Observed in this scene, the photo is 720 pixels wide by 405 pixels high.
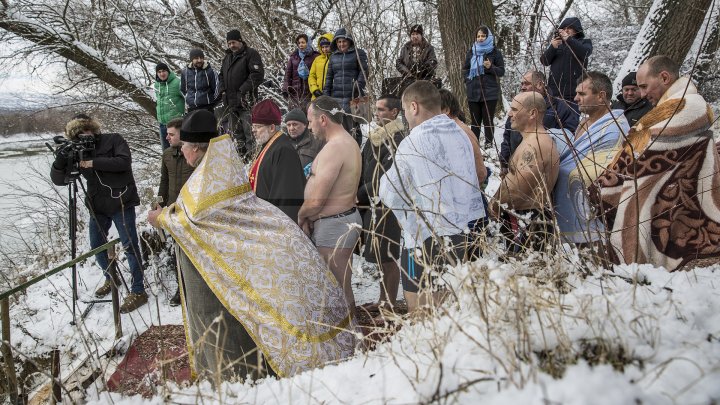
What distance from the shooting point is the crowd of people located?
7.03 ft

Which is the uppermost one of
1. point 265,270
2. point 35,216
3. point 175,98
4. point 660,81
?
point 175,98

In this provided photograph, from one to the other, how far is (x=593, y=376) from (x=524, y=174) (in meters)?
2.01

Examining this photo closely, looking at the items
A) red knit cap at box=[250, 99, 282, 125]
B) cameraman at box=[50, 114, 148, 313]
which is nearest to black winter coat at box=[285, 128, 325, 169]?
red knit cap at box=[250, 99, 282, 125]

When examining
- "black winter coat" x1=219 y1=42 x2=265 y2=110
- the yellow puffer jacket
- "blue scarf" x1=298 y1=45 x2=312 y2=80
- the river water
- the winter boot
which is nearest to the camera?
the winter boot

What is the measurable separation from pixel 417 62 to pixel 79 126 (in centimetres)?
415

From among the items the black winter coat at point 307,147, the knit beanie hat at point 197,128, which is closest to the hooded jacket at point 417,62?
the black winter coat at point 307,147

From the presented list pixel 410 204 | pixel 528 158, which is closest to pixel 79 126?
pixel 410 204

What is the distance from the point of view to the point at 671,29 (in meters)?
6.37

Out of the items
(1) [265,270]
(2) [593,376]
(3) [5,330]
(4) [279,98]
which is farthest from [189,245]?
(4) [279,98]

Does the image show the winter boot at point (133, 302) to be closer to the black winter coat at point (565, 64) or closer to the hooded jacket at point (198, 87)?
the hooded jacket at point (198, 87)

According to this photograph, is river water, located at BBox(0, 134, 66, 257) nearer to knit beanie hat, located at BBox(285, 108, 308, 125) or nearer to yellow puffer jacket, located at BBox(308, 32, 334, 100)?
yellow puffer jacket, located at BBox(308, 32, 334, 100)

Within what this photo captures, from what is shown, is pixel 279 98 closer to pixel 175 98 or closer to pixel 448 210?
pixel 175 98

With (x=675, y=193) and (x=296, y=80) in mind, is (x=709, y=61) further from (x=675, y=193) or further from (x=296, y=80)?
(x=675, y=193)

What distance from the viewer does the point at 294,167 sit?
3453 millimetres
